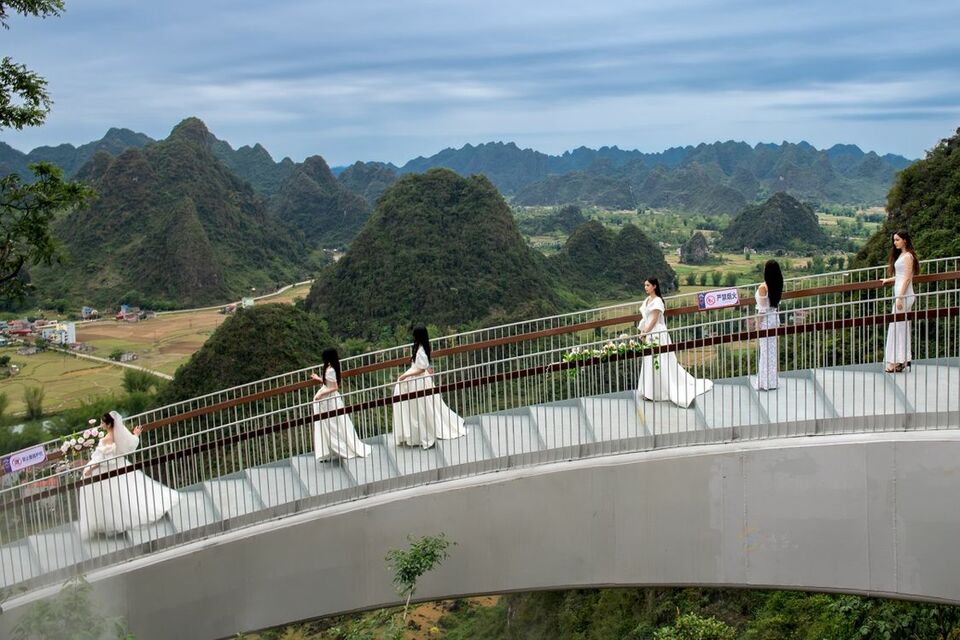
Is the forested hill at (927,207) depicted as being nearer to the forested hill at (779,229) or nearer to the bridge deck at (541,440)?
the bridge deck at (541,440)

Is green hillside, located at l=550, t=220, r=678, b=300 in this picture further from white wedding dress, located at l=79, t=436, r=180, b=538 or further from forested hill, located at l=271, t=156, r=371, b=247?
white wedding dress, located at l=79, t=436, r=180, b=538

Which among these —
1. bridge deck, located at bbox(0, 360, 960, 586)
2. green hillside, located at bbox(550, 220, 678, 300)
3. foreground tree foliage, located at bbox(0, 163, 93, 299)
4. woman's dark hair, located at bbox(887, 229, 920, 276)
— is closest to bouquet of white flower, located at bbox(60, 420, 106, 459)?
bridge deck, located at bbox(0, 360, 960, 586)

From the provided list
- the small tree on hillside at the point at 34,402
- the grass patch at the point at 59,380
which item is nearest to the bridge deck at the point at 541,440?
the small tree on hillside at the point at 34,402

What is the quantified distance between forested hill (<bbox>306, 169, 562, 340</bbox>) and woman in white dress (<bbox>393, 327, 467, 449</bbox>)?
44.1m

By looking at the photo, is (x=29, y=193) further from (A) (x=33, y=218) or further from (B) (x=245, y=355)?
(B) (x=245, y=355)

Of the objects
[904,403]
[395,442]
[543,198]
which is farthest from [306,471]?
[543,198]

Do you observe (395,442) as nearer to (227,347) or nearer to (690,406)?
(690,406)

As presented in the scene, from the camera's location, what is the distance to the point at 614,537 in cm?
789

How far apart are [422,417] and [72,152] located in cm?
17840

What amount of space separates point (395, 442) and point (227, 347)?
27.3m

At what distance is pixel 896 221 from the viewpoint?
76.2ft

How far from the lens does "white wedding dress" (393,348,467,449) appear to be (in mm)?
8672

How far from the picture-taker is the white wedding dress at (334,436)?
28.1 feet

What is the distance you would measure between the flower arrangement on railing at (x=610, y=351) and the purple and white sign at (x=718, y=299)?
627mm
